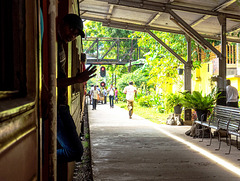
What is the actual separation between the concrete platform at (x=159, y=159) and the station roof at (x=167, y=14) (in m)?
3.38

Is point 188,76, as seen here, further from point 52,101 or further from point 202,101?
point 52,101

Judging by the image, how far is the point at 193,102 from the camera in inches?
355

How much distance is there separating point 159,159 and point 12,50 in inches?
198

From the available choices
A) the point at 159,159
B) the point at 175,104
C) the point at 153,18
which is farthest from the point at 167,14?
the point at 159,159

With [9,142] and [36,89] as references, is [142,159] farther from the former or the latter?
[9,142]

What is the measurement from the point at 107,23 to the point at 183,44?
4420mm

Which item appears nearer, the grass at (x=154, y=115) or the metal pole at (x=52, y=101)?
the metal pole at (x=52, y=101)

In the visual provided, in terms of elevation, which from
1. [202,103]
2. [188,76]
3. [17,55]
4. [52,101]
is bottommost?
[202,103]

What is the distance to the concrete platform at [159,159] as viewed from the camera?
5000mm

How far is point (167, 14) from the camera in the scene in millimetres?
10711

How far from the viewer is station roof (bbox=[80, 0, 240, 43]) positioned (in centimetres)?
920

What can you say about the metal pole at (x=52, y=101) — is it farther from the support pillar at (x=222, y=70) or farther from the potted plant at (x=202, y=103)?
the support pillar at (x=222, y=70)

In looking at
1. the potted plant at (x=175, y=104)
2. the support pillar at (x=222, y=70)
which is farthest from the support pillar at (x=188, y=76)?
the support pillar at (x=222, y=70)

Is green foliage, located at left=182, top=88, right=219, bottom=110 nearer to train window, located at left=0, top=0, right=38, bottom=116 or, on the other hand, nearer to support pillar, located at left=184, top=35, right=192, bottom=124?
support pillar, located at left=184, top=35, right=192, bottom=124
